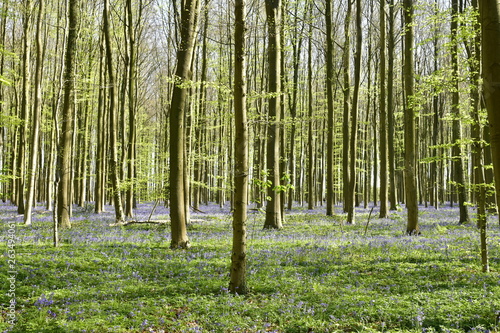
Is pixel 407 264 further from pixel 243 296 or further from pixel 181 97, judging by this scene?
pixel 181 97

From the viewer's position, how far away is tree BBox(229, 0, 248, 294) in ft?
21.9

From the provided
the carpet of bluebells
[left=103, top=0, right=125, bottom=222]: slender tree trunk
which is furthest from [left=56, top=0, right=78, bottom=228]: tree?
the carpet of bluebells

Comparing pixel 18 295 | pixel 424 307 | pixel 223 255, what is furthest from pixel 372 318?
pixel 18 295

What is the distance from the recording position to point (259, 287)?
7.03 meters

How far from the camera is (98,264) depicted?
8773 mm

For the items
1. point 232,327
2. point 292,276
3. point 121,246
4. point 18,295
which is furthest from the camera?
point 121,246

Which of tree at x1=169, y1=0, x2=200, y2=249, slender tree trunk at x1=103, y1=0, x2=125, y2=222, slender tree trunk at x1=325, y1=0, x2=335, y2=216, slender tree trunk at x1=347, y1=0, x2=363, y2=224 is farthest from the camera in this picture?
slender tree trunk at x1=325, y1=0, x2=335, y2=216

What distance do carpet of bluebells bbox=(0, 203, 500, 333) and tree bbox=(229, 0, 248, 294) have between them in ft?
1.67

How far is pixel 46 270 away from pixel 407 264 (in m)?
8.67

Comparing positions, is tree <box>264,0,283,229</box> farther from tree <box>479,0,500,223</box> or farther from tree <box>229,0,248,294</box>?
tree <box>479,0,500,223</box>

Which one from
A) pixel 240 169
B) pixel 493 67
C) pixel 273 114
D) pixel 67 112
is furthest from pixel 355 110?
pixel 493 67

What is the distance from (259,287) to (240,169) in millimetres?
2461

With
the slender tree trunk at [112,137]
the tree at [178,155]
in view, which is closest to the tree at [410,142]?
the tree at [178,155]

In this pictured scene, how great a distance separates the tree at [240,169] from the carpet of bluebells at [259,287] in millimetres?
510
